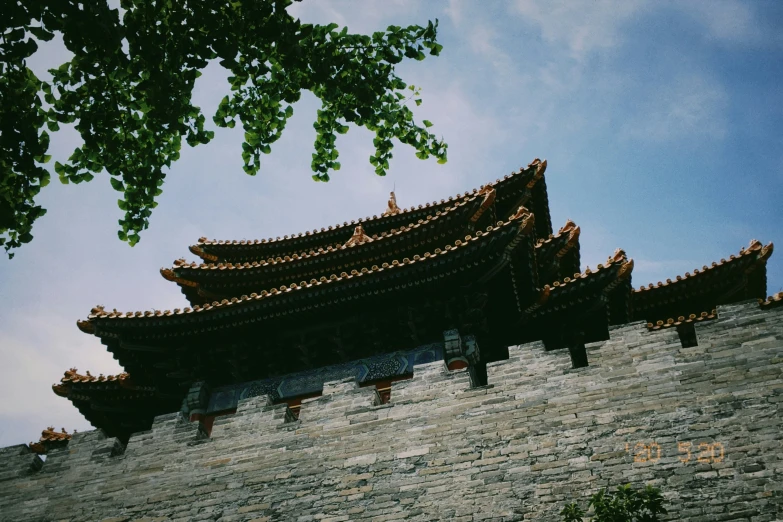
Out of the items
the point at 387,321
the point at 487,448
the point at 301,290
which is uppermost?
the point at 301,290

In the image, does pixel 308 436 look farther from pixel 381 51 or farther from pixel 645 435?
pixel 381 51

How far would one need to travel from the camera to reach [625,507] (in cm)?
651

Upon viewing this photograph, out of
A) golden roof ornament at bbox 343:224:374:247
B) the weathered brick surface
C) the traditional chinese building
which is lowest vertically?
the weathered brick surface

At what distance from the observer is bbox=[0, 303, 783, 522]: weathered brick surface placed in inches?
280

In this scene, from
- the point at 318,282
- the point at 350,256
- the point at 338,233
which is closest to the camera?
the point at 318,282

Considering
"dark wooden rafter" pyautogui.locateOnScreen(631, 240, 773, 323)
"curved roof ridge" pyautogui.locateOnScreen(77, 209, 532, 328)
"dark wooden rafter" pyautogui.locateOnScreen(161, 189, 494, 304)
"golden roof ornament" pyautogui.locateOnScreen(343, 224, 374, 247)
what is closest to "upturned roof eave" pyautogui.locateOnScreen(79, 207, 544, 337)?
"curved roof ridge" pyautogui.locateOnScreen(77, 209, 532, 328)

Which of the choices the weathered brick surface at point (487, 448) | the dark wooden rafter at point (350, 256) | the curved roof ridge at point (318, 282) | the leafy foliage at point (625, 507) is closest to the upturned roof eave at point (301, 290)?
the curved roof ridge at point (318, 282)

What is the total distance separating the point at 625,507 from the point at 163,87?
20.8 ft

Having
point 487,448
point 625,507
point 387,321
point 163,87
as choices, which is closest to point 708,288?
point 387,321

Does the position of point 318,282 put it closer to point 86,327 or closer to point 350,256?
point 350,256

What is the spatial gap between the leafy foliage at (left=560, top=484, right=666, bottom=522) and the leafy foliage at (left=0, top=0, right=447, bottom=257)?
14.7ft

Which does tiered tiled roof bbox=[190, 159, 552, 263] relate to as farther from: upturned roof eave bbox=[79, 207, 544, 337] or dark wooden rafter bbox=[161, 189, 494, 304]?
upturned roof eave bbox=[79, 207, 544, 337]

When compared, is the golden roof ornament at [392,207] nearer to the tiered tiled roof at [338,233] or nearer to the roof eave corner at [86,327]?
the tiered tiled roof at [338,233]

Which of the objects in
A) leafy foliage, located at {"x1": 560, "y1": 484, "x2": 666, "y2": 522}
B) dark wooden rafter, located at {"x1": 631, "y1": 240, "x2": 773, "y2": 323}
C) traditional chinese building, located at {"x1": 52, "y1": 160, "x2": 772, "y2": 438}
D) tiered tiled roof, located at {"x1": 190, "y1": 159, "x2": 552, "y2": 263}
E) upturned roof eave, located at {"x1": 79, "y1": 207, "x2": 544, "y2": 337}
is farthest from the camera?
tiered tiled roof, located at {"x1": 190, "y1": 159, "x2": 552, "y2": 263}
